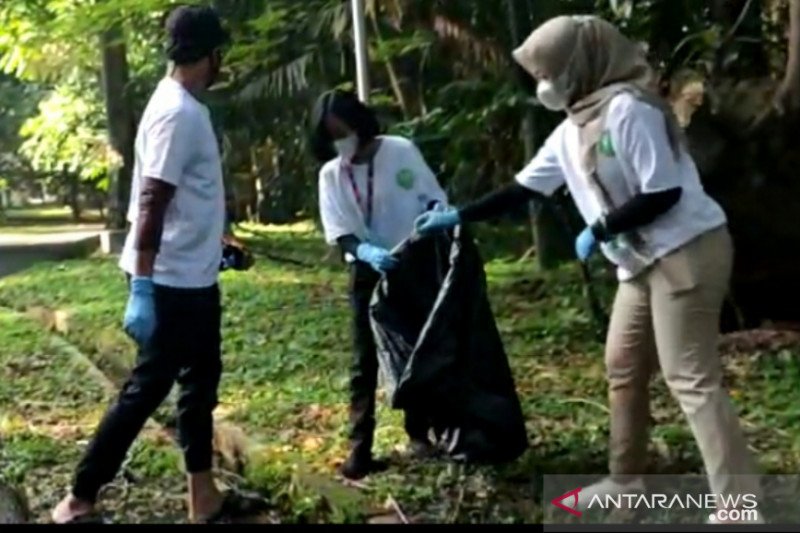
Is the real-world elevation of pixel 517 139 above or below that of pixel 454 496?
above

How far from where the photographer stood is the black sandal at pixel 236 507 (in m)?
4.93

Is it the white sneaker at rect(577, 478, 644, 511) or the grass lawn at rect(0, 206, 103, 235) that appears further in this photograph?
the grass lawn at rect(0, 206, 103, 235)

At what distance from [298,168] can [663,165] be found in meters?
14.6

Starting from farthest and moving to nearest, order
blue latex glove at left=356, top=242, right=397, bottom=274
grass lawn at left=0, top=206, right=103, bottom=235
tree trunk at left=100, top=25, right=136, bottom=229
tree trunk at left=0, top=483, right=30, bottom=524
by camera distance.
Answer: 1. grass lawn at left=0, top=206, right=103, bottom=235
2. tree trunk at left=100, top=25, right=136, bottom=229
3. blue latex glove at left=356, top=242, right=397, bottom=274
4. tree trunk at left=0, top=483, right=30, bottom=524

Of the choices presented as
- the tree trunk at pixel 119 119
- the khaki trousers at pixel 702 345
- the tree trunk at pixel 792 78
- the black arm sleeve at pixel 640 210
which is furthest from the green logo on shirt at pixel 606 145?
the tree trunk at pixel 119 119

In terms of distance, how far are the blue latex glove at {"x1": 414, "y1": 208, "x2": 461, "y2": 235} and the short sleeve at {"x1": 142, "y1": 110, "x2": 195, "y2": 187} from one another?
0.89 meters

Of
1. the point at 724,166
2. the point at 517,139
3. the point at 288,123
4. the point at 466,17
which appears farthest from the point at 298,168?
the point at 724,166

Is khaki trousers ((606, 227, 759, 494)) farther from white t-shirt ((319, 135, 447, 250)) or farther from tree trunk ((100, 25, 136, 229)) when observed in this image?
tree trunk ((100, 25, 136, 229))

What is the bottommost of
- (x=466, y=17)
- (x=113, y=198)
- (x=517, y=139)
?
(x=113, y=198)

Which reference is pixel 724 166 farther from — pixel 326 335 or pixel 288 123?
pixel 288 123

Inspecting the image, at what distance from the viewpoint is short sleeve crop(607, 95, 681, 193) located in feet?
13.1

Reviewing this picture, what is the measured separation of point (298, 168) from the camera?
18438 mm

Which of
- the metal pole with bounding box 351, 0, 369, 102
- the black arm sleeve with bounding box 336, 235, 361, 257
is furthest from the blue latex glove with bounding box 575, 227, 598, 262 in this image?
the metal pole with bounding box 351, 0, 369, 102

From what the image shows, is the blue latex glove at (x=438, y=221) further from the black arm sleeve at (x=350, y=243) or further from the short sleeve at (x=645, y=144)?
the short sleeve at (x=645, y=144)
